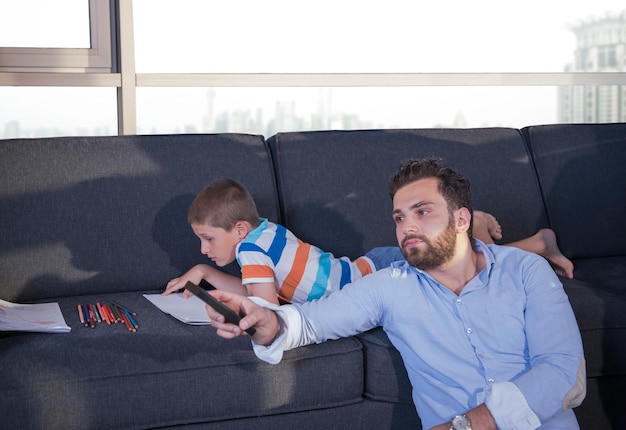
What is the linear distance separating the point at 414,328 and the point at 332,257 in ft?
2.03

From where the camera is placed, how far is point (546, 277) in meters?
2.15

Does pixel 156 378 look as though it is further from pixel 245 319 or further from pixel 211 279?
pixel 211 279

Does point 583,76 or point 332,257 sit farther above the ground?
point 583,76

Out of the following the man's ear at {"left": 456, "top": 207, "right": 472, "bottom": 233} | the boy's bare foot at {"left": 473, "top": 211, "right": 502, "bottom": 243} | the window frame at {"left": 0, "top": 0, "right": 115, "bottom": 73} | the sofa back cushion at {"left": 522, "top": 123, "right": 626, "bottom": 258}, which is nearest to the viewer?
the man's ear at {"left": 456, "top": 207, "right": 472, "bottom": 233}

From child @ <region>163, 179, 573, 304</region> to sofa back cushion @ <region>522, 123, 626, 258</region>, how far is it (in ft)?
3.07

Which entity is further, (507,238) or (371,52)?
(371,52)

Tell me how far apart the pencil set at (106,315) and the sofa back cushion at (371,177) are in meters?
0.69

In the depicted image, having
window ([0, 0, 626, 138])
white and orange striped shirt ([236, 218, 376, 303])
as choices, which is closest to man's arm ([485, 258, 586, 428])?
white and orange striped shirt ([236, 218, 376, 303])

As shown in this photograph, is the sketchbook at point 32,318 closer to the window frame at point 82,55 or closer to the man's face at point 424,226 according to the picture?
the man's face at point 424,226

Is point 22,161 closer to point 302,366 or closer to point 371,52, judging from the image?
point 302,366

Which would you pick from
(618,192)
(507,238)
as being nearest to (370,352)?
(507,238)

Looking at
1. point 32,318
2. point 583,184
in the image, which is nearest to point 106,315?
point 32,318

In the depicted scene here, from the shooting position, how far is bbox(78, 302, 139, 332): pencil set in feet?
7.73

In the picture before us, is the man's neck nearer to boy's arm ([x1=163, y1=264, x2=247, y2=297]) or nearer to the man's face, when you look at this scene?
the man's face
